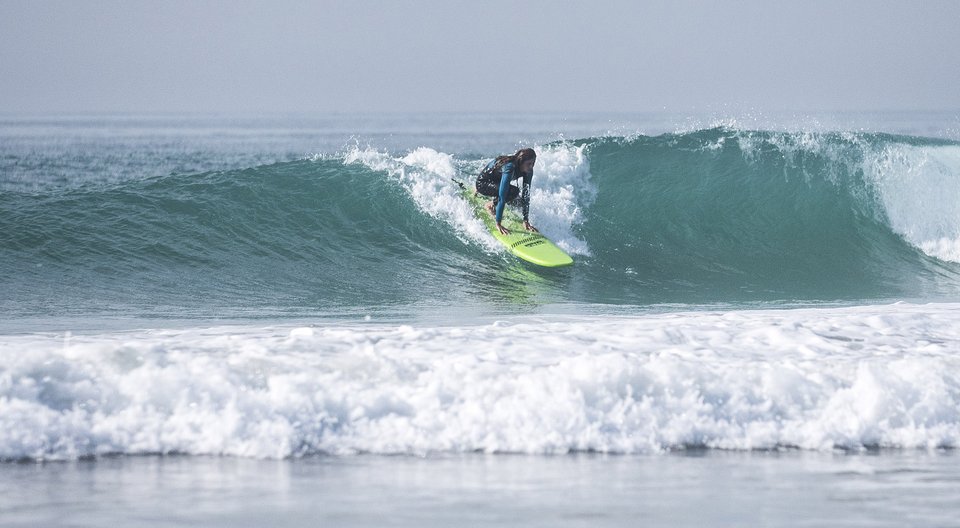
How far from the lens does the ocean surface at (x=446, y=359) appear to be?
519cm

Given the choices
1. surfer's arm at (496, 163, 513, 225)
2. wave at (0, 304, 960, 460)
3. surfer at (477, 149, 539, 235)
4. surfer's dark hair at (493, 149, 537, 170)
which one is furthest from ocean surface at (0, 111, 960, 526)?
surfer's dark hair at (493, 149, 537, 170)

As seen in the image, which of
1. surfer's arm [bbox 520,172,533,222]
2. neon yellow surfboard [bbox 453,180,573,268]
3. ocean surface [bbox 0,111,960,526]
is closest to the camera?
ocean surface [bbox 0,111,960,526]

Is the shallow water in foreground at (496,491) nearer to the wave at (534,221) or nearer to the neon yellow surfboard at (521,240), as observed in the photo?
the wave at (534,221)

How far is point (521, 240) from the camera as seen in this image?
1341 centimetres

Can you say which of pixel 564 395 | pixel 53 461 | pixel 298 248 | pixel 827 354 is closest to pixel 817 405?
pixel 827 354

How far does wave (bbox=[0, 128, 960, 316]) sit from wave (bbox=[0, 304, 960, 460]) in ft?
12.2

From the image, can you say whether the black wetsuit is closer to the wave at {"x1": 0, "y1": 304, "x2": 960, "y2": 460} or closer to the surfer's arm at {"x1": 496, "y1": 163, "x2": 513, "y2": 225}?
the surfer's arm at {"x1": 496, "y1": 163, "x2": 513, "y2": 225}

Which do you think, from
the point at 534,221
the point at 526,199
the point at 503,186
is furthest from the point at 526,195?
the point at 534,221

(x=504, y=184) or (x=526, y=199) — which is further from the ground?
(x=504, y=184)

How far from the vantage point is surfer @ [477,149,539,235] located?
1313 centimetres

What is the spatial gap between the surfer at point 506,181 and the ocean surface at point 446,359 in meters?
0.47

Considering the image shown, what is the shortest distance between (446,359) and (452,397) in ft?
1.82

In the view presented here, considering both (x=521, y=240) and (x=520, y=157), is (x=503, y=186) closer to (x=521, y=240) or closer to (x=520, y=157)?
(x=520, y=157)

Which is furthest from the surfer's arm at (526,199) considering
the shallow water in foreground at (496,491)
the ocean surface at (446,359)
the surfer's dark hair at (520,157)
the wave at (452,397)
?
the shallow water in foreground at (496,491)
